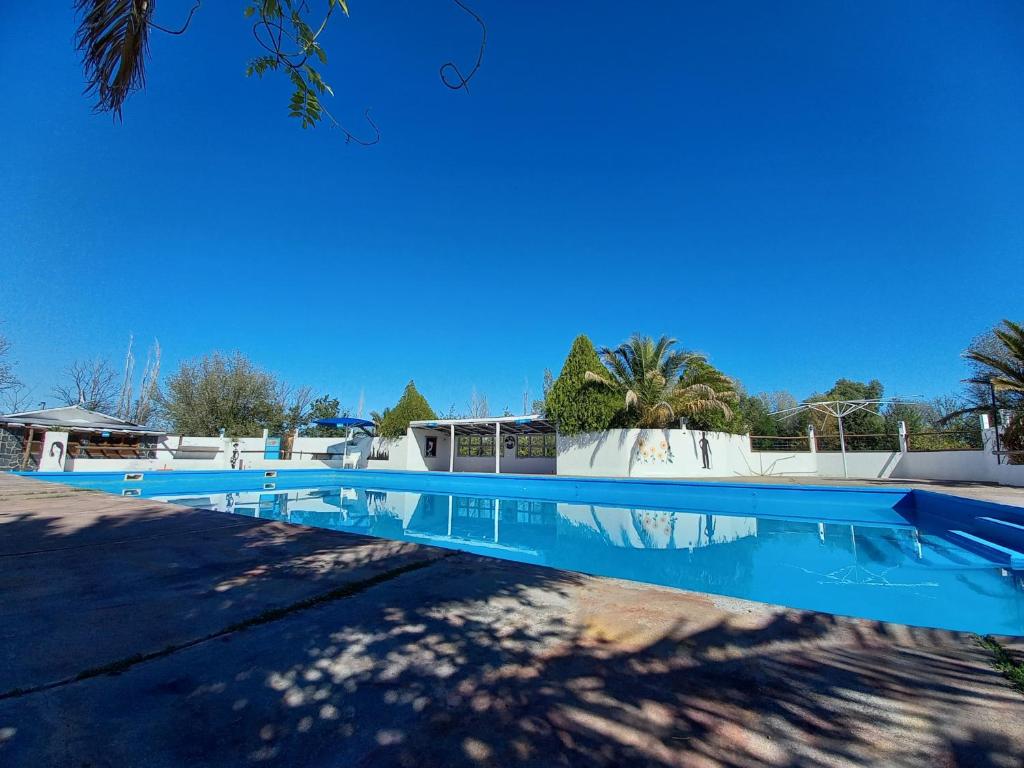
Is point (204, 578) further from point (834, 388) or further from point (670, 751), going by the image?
point (834, 388)

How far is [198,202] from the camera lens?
15273mm

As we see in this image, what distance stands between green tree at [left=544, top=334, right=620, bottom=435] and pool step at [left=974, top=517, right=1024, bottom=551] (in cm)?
980

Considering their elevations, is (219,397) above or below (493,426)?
above

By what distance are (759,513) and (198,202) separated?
20.0 m

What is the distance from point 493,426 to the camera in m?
20.5

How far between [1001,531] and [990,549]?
31.7 inches

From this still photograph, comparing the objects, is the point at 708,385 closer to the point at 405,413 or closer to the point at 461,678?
the point at 405,413

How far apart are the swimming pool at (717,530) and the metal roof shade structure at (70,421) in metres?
2.83

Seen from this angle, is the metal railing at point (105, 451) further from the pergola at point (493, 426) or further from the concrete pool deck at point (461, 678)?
the concrete pool deck at point (461, 678)

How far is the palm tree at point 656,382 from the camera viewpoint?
1578 centimetres

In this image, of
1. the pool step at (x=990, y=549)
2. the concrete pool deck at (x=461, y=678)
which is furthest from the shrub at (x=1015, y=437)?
the concrete pool deck at (x=461, y=678)

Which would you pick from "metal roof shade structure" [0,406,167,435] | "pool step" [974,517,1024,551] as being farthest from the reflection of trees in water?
"metal roof shade structure" [0,406,167,435]

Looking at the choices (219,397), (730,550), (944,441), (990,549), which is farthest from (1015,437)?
(219,397)

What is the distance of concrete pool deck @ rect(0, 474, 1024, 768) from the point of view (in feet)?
4.12
